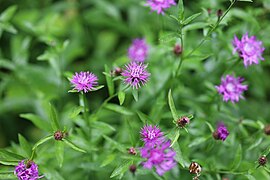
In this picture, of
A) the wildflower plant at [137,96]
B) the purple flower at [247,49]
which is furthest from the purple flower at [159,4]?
the purple flower at [247,49]

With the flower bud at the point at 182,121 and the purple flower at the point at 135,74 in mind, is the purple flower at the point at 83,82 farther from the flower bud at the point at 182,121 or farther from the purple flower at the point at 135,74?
the flower bud at the point at 182,121

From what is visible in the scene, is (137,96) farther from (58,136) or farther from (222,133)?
(222,133)

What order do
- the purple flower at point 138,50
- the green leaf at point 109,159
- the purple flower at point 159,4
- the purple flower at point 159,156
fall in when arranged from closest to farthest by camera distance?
the purple flower at point 159,156
the green leaf at point 109,159
the purple flower at point 159,4
the purple flower at point 138,50

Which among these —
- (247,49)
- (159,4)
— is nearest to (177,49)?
(159,4)

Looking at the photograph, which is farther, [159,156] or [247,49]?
[247,49]

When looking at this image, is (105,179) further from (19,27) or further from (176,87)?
(19,27)

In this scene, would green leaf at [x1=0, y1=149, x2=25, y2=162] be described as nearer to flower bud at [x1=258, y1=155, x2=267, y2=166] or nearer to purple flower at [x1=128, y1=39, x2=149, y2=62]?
purple flower at [x1=128, y1=39, x2=149, y2=62]
